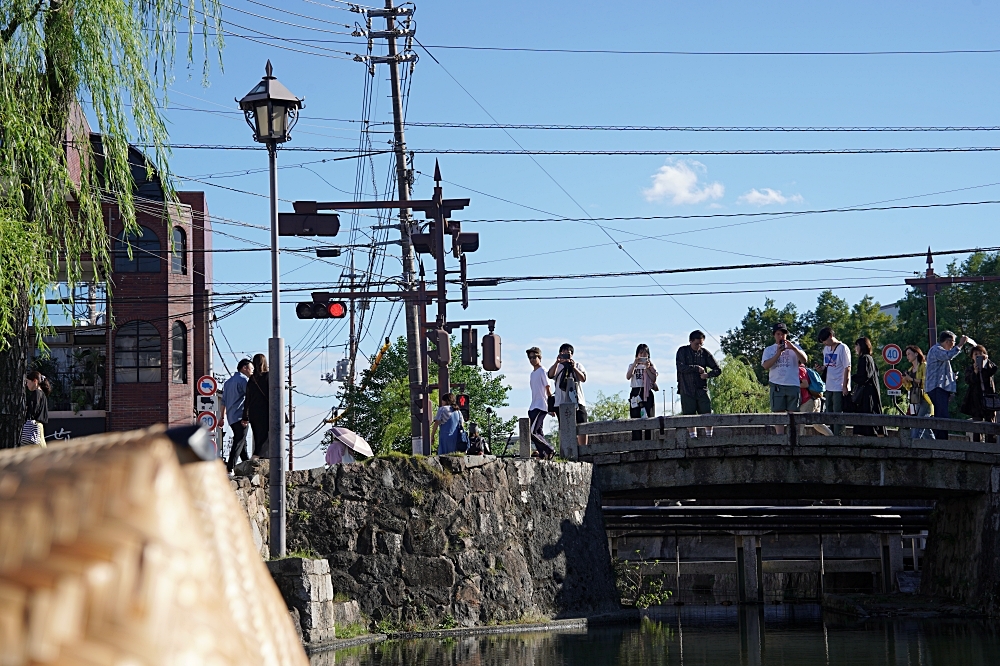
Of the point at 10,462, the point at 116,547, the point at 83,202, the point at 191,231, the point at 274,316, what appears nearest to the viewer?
the point at 116,547

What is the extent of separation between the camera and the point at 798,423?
17641mm

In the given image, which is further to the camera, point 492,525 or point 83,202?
point 492,525

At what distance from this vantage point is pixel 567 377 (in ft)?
56.7

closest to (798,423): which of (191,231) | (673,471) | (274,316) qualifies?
(673,471)

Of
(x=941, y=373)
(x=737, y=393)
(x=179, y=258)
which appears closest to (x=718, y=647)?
(x=941, y=373)

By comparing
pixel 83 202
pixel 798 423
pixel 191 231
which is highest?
pixel 191 231

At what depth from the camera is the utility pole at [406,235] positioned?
24.8m

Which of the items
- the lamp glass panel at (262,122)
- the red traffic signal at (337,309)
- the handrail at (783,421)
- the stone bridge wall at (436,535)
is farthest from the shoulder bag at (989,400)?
the lamp glass panel at (262,122)

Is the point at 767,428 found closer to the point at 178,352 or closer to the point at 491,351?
the point at 491,351

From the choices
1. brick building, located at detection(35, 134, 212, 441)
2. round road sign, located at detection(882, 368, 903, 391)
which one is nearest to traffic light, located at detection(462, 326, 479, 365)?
round road sign, located at detection(882, 368, 903, 391)

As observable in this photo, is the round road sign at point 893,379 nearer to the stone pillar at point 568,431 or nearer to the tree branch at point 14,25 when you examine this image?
the stone pillar at point 568,431

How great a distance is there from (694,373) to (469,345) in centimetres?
769

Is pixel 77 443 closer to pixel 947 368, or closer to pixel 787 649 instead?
pixel 787 649

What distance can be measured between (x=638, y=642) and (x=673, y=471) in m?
4.07
